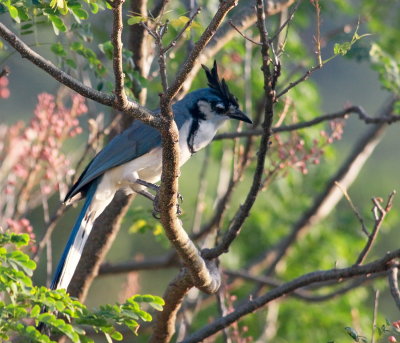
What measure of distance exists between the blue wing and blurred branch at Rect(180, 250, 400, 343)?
0.99m

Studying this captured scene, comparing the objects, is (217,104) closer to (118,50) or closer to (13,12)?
(13,12)

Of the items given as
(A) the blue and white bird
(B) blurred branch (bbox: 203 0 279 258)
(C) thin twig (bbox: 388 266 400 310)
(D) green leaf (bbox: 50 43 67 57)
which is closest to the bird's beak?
(A) the blue and white bird

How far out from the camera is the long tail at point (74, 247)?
3811 millimetres

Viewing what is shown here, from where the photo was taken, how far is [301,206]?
702 cm

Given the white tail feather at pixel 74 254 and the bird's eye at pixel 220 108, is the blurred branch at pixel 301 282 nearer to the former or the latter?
the white tail feather at pixel 74 254

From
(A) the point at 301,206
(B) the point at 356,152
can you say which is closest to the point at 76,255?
(B) the point at 356,152

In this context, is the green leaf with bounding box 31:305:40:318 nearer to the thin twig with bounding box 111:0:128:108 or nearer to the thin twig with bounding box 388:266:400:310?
the thin twig with bounding box 111:0:128:108

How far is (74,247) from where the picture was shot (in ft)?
13.0

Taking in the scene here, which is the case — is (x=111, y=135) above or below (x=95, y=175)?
above

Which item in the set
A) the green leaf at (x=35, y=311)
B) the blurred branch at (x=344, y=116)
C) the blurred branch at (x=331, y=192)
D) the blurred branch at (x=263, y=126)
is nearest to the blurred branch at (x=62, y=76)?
the blurred branch at (x=263, y=126)

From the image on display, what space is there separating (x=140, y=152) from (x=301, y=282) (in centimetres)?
118

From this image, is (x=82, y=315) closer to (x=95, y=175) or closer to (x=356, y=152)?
(x=95, y=175)

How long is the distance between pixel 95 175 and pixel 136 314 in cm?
133

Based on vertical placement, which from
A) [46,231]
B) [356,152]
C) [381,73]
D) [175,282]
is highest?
[356,152]
